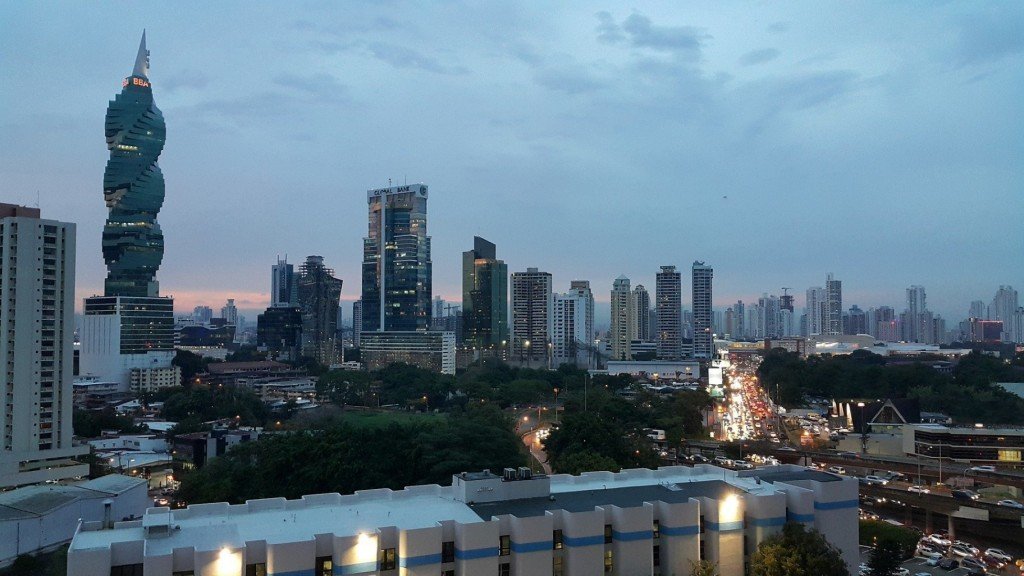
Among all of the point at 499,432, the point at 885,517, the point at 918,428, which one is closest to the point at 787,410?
the point at 918,428

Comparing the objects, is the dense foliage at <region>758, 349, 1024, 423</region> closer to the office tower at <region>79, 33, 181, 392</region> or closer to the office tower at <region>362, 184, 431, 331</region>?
the office tower at <region>362, 184, 431, 331</region>

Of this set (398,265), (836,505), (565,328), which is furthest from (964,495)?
(565,328)

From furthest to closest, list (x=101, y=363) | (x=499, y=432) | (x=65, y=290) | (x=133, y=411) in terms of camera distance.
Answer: (x=101, y=363), (x=133, y=411), (x=65, y=290), (x=499, y=432)

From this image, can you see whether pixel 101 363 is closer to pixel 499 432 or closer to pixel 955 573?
pixel 499 432

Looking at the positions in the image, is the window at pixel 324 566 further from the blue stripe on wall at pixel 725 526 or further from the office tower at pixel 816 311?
the office tower at pixel 816 311

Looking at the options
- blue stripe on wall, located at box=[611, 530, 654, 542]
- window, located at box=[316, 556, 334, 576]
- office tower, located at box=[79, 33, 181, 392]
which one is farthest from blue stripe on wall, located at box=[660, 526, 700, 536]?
office tower, located at box=[79, 33, 181, 392]

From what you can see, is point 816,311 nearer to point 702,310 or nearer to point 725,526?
point 702,310
